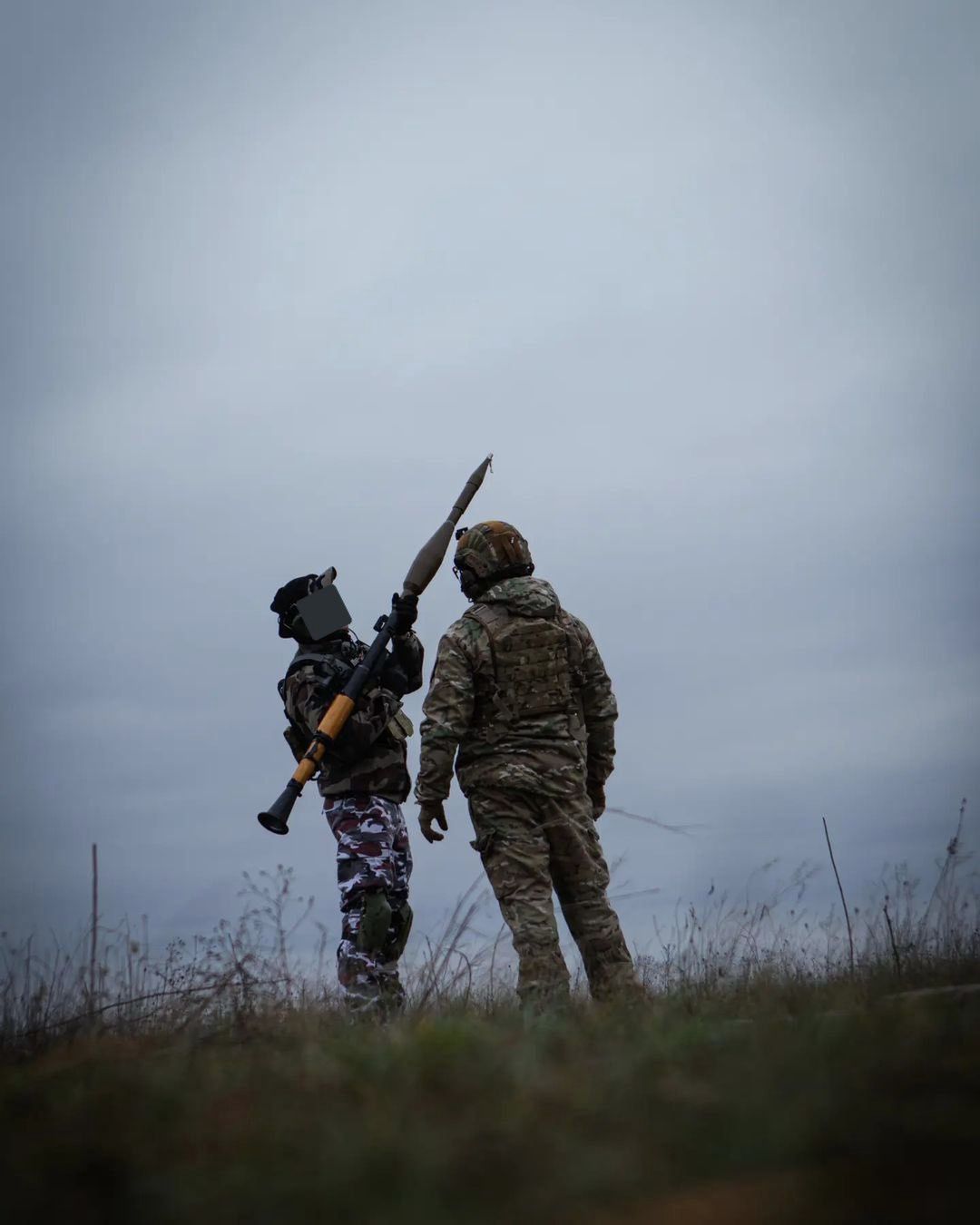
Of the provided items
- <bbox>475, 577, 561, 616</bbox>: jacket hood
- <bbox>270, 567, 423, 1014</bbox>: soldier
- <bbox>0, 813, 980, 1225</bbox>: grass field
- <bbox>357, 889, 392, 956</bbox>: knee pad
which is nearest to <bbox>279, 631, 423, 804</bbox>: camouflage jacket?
<bbox>270, 567, 423, 1014</bbox>: soldier

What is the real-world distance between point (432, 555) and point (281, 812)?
75.0 inches

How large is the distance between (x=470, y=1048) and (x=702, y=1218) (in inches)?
53.2

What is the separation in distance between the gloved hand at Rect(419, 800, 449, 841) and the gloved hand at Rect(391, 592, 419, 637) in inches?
52.7

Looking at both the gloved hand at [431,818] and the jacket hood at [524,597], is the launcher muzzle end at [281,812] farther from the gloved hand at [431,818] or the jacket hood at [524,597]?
the jacket hood at [524,597]

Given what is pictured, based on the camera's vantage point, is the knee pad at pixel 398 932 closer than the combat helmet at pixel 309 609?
Yes

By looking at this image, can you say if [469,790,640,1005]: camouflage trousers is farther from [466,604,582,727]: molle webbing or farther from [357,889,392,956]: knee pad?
[357,889,392,956]: knee pad

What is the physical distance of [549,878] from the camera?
564 centimetres

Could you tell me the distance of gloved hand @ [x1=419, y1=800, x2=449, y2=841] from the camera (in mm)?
5770

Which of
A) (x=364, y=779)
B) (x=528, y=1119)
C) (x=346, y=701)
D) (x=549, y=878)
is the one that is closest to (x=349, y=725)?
(x=346, y=701)

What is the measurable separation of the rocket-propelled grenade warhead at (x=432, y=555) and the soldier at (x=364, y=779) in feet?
0.50

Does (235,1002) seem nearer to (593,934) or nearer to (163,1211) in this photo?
(593,934)

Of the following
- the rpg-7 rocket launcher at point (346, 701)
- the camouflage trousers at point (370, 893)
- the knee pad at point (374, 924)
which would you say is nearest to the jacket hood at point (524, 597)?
the rpg-7 rocket launcher at point (346, 701)

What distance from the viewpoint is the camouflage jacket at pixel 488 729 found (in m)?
5.74

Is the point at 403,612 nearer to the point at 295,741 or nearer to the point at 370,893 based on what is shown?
the point at 295,741
